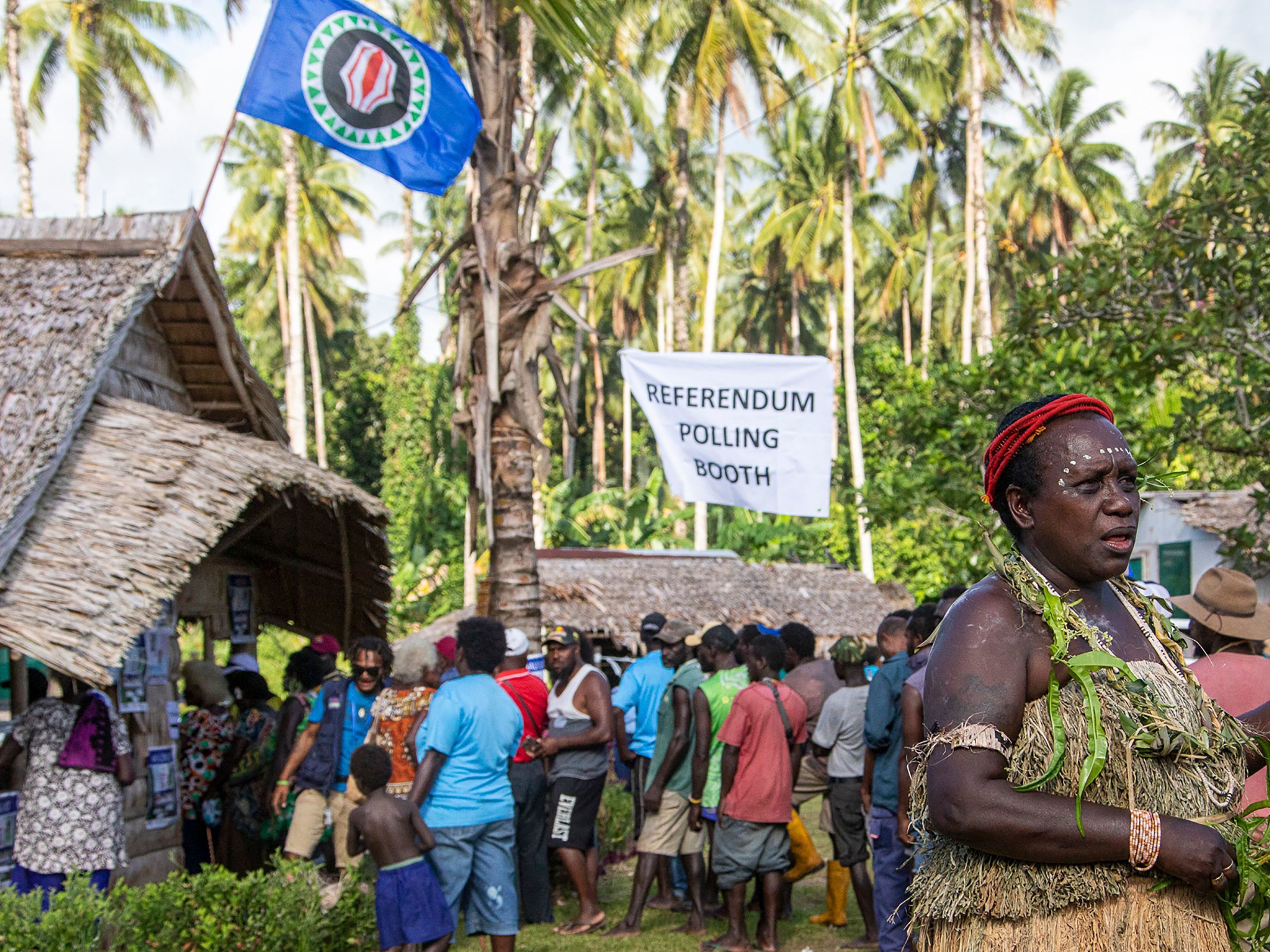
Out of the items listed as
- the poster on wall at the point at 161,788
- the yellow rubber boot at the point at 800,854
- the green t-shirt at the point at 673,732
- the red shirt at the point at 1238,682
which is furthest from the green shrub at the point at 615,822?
the red shirt at the point at 1238,682

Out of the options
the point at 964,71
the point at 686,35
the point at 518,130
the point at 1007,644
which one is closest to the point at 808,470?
the point at 1007,644

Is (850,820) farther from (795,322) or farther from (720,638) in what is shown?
(795,322)

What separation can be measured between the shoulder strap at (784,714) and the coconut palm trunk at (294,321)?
76.0 feet

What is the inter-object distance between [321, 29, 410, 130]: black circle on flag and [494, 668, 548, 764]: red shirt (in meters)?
3.79

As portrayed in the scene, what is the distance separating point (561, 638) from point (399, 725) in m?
1.17

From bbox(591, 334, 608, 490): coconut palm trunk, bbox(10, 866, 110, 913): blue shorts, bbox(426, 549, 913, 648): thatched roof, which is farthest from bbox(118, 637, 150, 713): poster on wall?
bbox(591, 334, 608, 490): coconut palm trunk

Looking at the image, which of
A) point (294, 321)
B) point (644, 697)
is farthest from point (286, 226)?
point (644, 697)

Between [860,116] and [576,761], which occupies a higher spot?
[860,116]

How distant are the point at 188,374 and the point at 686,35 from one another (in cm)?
2443

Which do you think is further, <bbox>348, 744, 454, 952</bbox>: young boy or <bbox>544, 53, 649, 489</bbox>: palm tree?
<bbox>544, 53, 649, 489</bbox>: palm tree

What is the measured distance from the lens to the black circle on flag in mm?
8242

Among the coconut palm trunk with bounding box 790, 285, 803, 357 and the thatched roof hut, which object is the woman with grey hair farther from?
the coconut palm trunk with bounding box 790, 285, 803, 357

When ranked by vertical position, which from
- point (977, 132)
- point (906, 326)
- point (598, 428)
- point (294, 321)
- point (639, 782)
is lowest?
point (639, 782)

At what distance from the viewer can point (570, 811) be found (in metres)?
7.97
